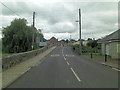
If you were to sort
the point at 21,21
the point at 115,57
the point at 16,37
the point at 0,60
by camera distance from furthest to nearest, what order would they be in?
the point at 21,21 → the point at 16,37 → the point at 115,57 → the point at 0,60

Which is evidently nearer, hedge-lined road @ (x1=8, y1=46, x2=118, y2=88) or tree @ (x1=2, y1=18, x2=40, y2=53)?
hedge-lined road @ (x1=8, y1=46, x2=118, y2=88)

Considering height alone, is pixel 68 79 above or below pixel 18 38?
below

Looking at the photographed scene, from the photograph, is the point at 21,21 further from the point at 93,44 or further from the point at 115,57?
the point at 93,44

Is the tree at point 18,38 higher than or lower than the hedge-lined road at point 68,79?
higher

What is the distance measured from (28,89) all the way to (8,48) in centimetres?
3552

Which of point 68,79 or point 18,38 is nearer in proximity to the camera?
point 68,79

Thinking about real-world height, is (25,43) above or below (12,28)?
below

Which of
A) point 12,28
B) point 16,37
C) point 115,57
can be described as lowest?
point 115,57

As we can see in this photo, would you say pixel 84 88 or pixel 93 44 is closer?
pixel 84 88

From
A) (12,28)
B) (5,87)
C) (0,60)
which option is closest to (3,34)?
(12,28)

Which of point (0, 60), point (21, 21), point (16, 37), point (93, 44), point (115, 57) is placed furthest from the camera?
point (93, 44)

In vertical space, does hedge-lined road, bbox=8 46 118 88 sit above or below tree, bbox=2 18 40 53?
below

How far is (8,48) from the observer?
38375 millimetres

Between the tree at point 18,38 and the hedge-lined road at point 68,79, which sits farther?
the tree at point 18,38
